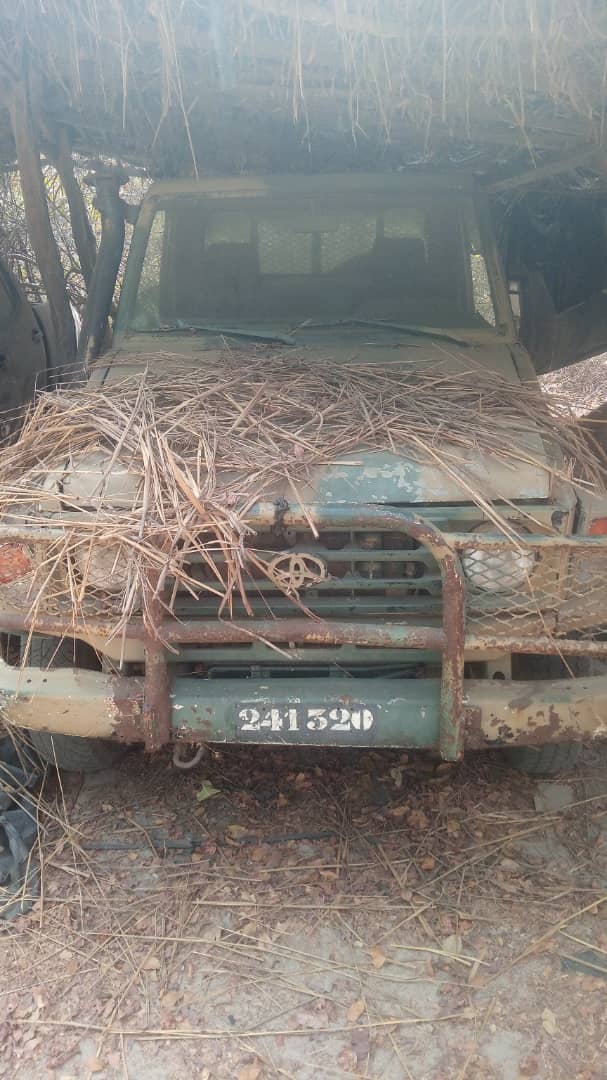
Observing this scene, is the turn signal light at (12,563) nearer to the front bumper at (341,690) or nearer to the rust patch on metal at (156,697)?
the front bumper at (341,690)

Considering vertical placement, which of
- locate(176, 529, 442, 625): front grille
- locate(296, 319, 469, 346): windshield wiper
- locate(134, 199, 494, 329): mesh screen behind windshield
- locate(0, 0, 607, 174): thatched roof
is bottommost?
locate(176, 529, 442, 625): front grille

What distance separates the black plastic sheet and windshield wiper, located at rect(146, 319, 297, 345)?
2.02 meters

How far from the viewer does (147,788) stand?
367 cm

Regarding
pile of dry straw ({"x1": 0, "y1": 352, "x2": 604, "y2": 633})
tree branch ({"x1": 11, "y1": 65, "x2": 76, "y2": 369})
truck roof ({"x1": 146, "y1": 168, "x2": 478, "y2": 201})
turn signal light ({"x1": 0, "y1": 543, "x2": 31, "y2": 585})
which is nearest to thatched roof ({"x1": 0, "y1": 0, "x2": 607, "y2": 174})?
tree branch ({"x1": 11, "y1": 65, "x2": 76, "y2": 369})

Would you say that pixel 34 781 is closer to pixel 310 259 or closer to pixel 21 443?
pixel 21 443

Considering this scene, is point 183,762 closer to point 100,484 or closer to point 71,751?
point 71,751

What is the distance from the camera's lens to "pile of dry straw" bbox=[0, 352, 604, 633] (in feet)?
8.27

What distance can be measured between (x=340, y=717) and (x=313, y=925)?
0.76 meters

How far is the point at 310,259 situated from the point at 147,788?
102 inches

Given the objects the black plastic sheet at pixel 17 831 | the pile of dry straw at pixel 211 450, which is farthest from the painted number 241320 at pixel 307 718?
the black plastic sheet at pixel 17 831

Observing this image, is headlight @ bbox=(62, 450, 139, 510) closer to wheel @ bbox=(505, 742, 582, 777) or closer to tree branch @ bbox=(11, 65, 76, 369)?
tree branch @ bbox=(11, 65, 76, 369)

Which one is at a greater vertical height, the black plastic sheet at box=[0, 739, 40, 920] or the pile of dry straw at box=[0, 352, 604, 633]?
the pile of dry straw at box=[0, 352, 604, 633]

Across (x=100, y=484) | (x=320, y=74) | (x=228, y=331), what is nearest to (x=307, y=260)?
(x=228, y=331)

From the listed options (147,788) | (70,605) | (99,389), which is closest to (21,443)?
(99,389)
